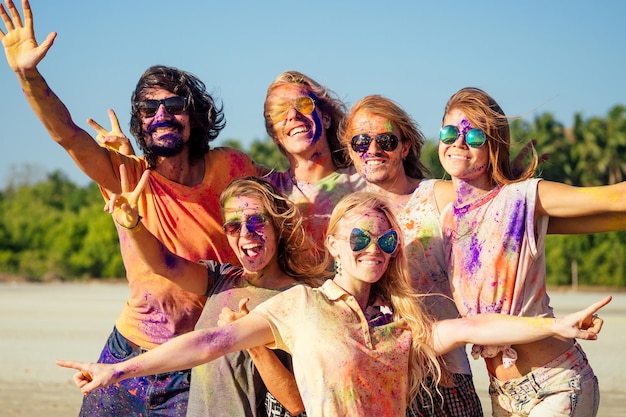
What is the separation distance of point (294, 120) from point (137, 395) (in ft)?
6.38

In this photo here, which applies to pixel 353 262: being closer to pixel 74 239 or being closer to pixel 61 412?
pixel 61 412

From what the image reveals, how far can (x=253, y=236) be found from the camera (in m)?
4.99

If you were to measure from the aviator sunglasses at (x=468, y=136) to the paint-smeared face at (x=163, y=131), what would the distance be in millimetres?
1697

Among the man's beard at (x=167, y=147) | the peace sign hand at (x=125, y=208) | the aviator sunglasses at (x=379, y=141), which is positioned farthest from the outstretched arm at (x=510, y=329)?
the man's beard at (x=167, y=147)

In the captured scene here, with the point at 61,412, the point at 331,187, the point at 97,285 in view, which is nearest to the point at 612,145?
the point at 97,285

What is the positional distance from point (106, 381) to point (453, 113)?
2.29 meters

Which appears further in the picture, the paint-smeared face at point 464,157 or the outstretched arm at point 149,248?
the paint-smeared face at point 464,157

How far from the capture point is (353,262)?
15.0ft

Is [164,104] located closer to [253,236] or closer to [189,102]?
[189,102]

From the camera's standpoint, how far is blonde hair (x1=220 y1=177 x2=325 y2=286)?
510 centimetres

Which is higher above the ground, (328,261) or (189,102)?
(189,102)

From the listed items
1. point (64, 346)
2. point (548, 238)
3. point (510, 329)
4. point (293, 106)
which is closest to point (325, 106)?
point (293, 106)

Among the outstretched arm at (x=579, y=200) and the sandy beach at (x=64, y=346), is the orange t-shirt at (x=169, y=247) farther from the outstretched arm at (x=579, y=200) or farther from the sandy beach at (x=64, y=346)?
the sandy beach at (x=64, y=346)

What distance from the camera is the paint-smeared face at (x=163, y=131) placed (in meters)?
5.72
